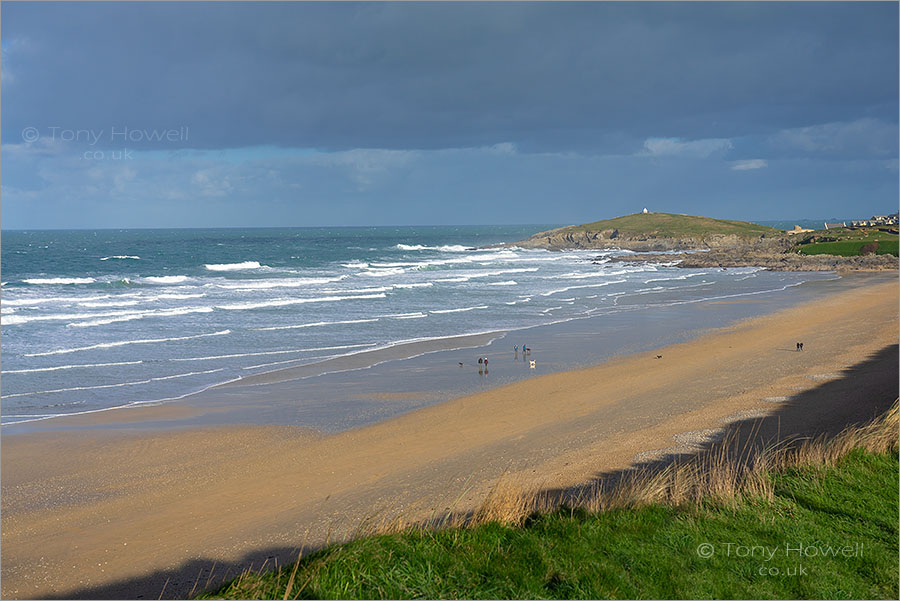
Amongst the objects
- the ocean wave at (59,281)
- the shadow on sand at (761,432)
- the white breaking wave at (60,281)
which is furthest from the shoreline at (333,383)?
the white breaking wave at (60,281)

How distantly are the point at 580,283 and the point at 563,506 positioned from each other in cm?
5110

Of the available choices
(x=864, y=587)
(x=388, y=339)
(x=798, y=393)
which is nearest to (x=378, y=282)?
(x=388, y=339)

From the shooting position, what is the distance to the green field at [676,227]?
113812mm

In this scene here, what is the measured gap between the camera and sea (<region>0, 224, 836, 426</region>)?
2223 cm

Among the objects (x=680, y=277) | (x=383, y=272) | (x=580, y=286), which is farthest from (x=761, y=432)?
(x=383, y=272)

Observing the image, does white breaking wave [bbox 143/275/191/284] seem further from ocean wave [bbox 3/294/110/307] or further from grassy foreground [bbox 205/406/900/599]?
grassy foreground [bbox 205/406/900/599]

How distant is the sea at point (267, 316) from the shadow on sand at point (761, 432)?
8.16 metres

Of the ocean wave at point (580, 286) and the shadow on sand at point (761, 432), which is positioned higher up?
the ocean wave at point (580, 286)

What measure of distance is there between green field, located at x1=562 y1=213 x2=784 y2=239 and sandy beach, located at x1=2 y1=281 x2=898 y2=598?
95.7 metres

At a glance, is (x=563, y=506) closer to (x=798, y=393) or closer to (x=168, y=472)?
(x=168, y=472)

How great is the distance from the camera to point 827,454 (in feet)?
30.1

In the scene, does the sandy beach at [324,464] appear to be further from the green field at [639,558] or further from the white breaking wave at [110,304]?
the white breaking wave at [110,304]

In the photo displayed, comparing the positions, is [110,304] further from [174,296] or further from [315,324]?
[315,324]

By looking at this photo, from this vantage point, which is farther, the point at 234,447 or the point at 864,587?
the point at 234,447
